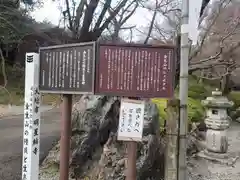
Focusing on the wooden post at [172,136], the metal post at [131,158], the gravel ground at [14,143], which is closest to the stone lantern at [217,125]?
the gravel ground at [14,143]

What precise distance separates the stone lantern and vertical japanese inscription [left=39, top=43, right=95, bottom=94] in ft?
15.7

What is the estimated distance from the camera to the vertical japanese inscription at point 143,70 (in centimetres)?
326

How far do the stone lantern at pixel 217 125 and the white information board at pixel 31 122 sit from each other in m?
4.80

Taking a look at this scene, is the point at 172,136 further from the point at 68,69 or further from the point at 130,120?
the point at 68,69

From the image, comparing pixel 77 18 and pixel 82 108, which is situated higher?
pixel 77 18

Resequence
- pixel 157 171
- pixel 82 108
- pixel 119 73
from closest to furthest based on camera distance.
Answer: pixel 119 73 < pixel 157 171 < pixel 82 108

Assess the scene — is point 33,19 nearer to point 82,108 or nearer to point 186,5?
point 82,108

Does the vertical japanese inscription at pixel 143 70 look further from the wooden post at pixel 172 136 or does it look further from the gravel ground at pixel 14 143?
the gravel ground at pixel 14 143

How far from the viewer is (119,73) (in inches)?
130

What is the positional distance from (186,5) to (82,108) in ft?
8.23

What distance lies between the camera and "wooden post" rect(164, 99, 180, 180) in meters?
3.70

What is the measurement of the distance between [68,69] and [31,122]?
75cm

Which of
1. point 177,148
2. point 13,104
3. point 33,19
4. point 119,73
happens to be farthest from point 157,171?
point 33,19

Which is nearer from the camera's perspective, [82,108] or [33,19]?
[82,108]
